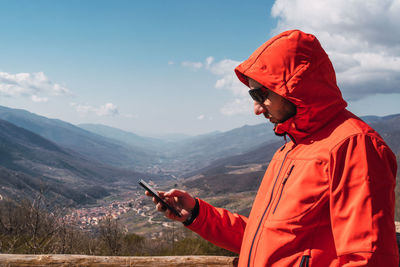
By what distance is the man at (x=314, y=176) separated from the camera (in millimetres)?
1078

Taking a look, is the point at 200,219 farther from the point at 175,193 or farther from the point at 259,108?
the point at 259,108

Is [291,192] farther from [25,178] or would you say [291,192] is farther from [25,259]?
[25,178]

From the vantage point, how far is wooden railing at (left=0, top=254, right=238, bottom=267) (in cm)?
301

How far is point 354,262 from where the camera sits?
1.07 m

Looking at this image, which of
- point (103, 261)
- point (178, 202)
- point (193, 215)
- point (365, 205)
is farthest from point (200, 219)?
point (103, 261)

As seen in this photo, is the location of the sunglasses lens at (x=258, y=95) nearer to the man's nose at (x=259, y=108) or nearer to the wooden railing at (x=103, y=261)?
the man's nose at (x=259, y=108)

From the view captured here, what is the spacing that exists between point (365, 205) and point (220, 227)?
1.24 meters

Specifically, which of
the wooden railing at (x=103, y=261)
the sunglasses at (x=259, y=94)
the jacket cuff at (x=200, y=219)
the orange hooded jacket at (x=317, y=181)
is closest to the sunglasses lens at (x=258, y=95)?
the sunglasses at (x=259, y=94)

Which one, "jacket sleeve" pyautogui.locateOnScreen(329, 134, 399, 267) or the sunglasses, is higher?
the sunglasses

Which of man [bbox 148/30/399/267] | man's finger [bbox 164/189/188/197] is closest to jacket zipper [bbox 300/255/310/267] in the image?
man [bbox 148/30/399/267]

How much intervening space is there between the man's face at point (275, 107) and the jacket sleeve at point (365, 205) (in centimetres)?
47

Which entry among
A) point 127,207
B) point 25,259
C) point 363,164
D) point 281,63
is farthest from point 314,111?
point 127,207

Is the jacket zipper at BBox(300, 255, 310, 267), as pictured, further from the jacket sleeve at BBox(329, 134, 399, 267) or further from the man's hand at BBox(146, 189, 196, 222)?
the man's hand at BBox(146, 189, 196, 222)

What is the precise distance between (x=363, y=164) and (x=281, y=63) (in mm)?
659
